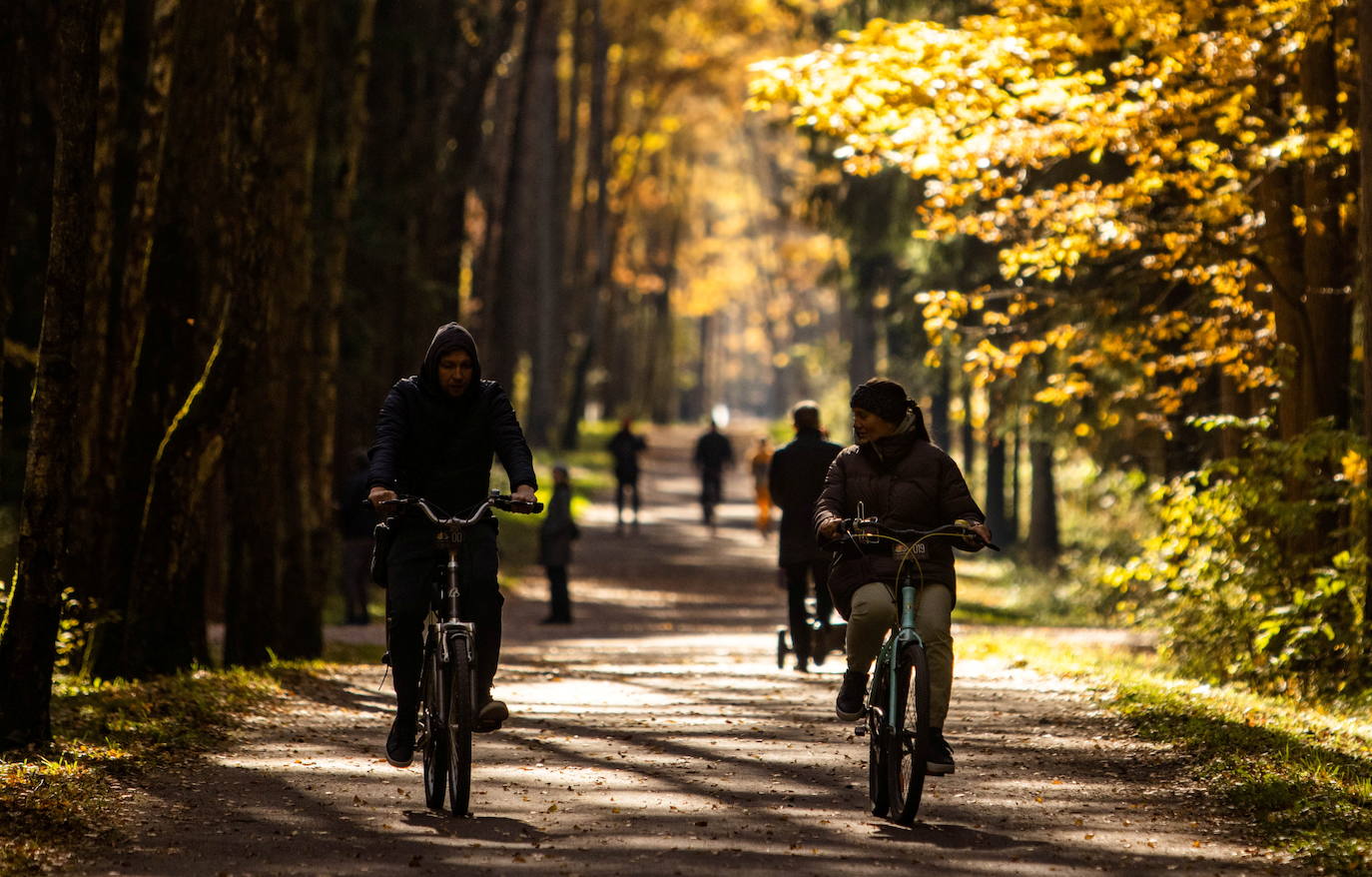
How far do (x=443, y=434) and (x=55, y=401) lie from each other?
226 cm

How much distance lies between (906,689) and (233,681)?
649 cm

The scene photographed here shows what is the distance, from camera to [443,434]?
8.05 meters

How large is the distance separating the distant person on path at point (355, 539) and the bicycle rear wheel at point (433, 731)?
11078mm

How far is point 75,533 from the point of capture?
47.4 ft

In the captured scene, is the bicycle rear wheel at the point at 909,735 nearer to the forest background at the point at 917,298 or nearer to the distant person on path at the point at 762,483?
the forest background at the point at 917,298

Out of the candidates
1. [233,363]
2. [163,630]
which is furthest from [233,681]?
[233,363]

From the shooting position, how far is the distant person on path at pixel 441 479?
7.84 m

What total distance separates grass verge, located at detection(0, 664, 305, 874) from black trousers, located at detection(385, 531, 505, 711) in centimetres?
143

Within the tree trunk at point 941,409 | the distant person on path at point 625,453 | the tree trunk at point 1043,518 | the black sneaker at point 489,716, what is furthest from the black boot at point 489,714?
the tree trunk at point 1043,518

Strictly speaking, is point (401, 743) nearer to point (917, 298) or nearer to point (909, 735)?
point (909, 735)

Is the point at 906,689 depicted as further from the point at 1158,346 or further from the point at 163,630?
the point at 1158,346

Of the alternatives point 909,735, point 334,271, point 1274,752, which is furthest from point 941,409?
point 909,735

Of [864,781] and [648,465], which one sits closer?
[864,781]

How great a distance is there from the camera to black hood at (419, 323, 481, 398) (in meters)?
7.97
